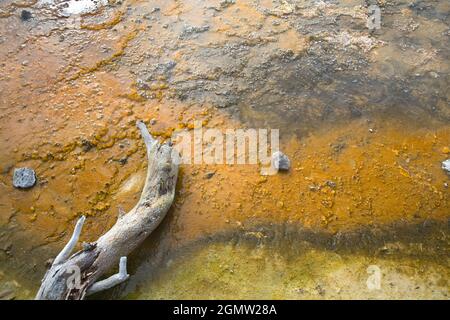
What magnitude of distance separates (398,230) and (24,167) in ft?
10.1

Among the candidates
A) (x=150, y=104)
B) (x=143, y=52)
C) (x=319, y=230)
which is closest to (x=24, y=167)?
(x=150, y=104)

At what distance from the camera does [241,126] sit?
3723 mm

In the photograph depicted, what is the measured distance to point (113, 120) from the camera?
377 centimetres

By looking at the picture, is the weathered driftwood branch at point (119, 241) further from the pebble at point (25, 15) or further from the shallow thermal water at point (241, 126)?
the pebble at point (25, 15)

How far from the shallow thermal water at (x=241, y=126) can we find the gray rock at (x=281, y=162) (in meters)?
0.08

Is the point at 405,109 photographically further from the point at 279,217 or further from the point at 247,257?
the point at 247,257

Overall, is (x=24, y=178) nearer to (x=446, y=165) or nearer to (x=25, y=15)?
(x=25, y=15)

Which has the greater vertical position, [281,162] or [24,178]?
[24,178]

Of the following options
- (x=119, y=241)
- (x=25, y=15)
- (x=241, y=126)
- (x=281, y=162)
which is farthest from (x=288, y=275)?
(x=25, y=15)

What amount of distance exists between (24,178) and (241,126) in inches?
75.2

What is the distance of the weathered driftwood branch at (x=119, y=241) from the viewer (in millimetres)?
2607

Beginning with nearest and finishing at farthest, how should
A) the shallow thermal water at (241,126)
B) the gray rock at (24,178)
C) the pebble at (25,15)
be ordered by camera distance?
the shallow thermal water at (241,126)
the gray rock at (24,178)
the pebble at (25,15)

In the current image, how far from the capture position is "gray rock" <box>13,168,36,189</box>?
3348 millimetres

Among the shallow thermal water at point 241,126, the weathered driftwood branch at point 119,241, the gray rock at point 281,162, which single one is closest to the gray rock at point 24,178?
the shallow thermal water at point 241,126
